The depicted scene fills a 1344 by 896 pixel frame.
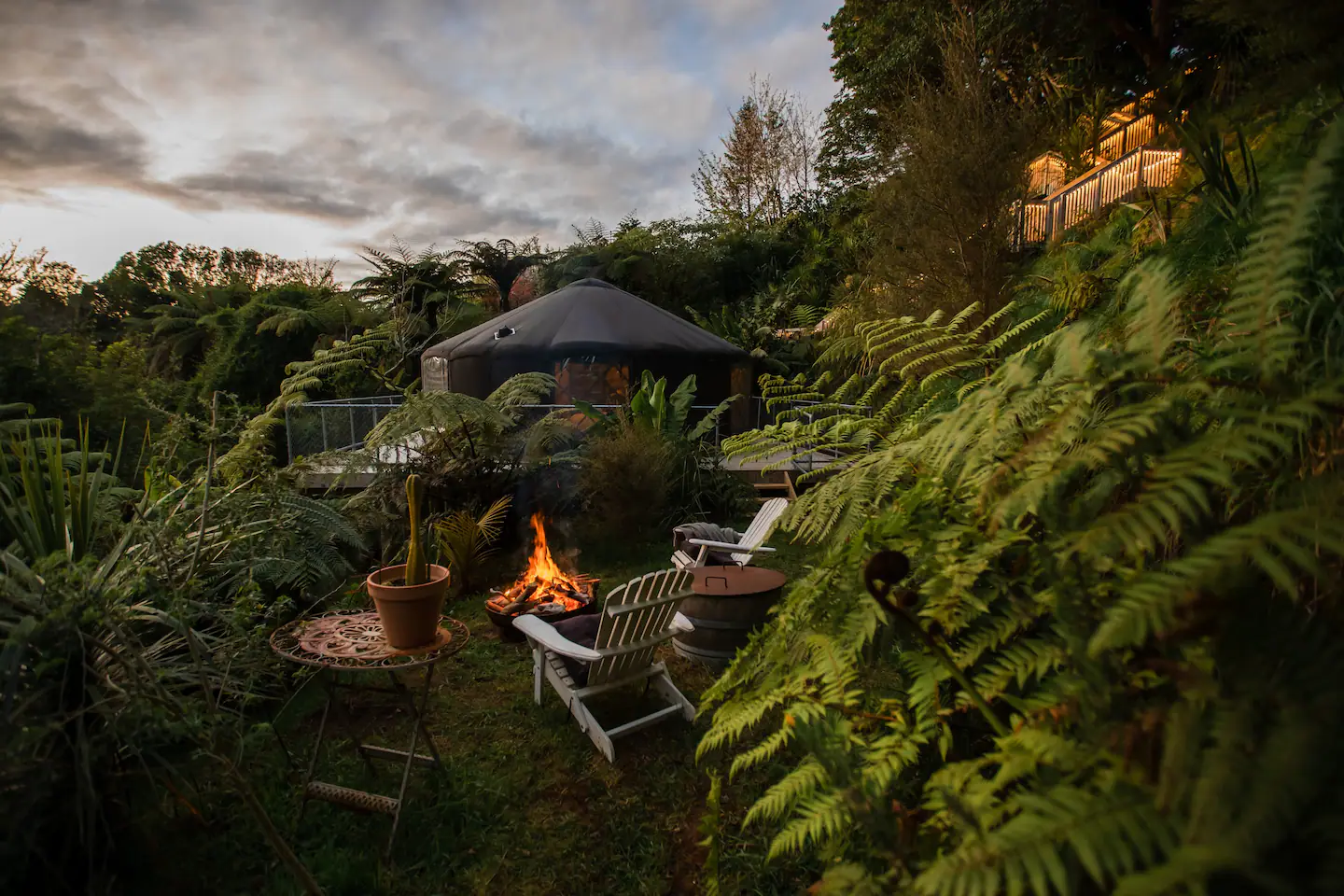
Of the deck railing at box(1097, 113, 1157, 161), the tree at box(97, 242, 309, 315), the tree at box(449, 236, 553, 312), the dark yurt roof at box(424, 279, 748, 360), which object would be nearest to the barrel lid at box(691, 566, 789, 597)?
the dark yurt roof at box(424, 279, 748, 360)

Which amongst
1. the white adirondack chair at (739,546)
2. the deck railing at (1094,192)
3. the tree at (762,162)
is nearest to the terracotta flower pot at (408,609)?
the white adirondack chair at (739,546)

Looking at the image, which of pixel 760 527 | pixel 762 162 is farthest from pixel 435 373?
pixel 762 162

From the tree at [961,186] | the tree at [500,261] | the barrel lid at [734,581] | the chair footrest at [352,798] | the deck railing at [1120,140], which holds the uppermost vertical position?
the tree at [500,261]

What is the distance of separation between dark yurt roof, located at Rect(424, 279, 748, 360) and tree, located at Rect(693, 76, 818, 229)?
14.3 metres

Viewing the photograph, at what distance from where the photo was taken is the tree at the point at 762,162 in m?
26.0

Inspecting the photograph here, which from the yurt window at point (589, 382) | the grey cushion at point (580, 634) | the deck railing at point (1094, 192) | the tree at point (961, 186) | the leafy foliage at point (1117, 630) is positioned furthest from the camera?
the yurt window at point (589, 382)

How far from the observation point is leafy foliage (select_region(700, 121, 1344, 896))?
0.67m

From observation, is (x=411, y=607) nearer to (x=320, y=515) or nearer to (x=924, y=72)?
(x=320, y=515)

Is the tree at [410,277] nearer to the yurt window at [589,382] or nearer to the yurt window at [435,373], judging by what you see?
the yurt window at [435,373]

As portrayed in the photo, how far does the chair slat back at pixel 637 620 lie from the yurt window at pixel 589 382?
8.50 metres

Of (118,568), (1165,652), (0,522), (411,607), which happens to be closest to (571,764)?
(411,607)

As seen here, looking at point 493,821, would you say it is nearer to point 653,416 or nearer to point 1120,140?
point 653,416

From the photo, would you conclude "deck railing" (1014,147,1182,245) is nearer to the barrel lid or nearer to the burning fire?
the barrel lid

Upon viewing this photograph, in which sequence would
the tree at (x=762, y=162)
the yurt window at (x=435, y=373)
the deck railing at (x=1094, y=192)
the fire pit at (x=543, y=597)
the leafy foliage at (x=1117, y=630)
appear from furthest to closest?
1. the tree at (x=762, y=162)
2. the yurt window at (x=435, y=373)
3. the deck railing at (x=1094, y=192)
4. the fire pit at (x=543, y=597)
5. the leafy foliage at (x=1117, y=630)
